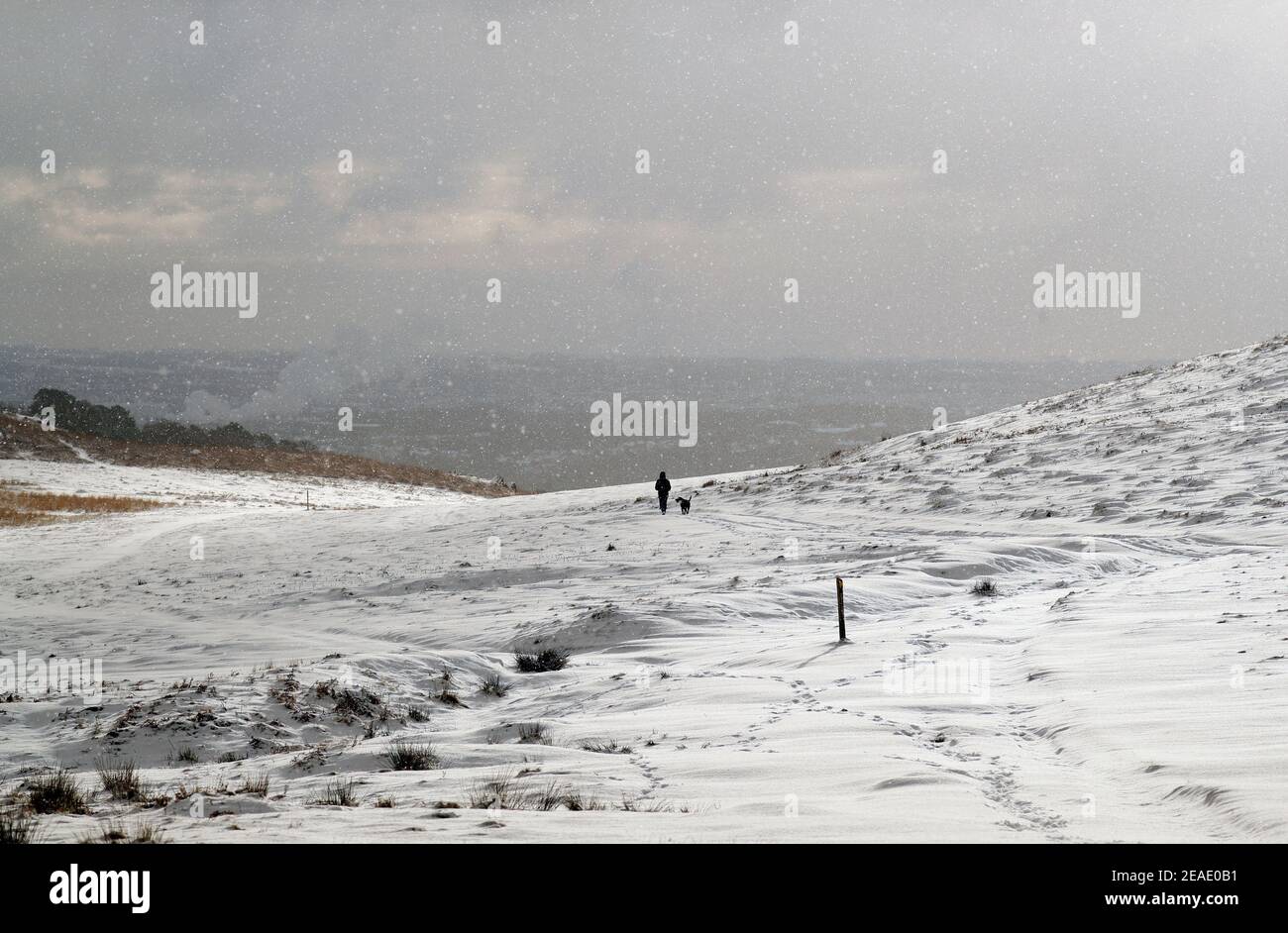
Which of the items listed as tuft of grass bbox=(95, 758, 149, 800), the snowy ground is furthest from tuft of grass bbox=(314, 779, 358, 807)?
tuft of grass bbox=(95, 758, 149, 800)

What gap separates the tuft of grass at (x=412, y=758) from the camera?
25.4 ft

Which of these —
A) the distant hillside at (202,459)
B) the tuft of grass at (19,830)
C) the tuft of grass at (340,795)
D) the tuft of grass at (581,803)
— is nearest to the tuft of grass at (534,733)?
the tuft of grass at (340,795)

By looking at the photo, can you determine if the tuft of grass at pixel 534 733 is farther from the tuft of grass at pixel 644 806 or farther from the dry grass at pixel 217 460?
the dry grass at pixel 217 460

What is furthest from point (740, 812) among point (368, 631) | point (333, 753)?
point (368, 631)

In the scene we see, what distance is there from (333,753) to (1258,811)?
6907 millimetres

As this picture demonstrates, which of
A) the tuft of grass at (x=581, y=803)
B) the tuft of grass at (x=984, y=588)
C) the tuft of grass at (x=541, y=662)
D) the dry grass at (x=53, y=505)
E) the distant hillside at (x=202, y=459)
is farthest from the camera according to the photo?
the distant hillside at (x=202, y=459)

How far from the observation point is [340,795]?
612 centimetres

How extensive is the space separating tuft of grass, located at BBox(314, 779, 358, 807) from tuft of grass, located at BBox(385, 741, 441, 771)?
3.30 feet

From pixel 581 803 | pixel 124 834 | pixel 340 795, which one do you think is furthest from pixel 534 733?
pixel 124 834

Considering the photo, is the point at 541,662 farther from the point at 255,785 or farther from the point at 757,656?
the point at 255,785

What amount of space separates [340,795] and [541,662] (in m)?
6.85

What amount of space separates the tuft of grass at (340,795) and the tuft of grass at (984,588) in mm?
11751

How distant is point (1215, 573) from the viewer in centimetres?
1418
